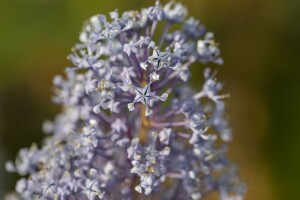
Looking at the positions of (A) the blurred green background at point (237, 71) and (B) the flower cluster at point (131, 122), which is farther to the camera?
(A) the blurred green background at point (237, 71)

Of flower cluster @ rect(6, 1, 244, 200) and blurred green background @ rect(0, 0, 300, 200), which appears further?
blurred green background @ rect(0, 0, 300, 200)

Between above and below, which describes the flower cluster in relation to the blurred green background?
below

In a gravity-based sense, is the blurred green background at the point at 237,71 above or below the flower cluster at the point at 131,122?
above

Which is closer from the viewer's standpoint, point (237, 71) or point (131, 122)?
point (131, 122)

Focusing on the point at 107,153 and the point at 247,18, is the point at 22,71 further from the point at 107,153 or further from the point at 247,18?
the point at 107,153

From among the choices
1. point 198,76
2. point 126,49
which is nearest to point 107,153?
point 126,49
